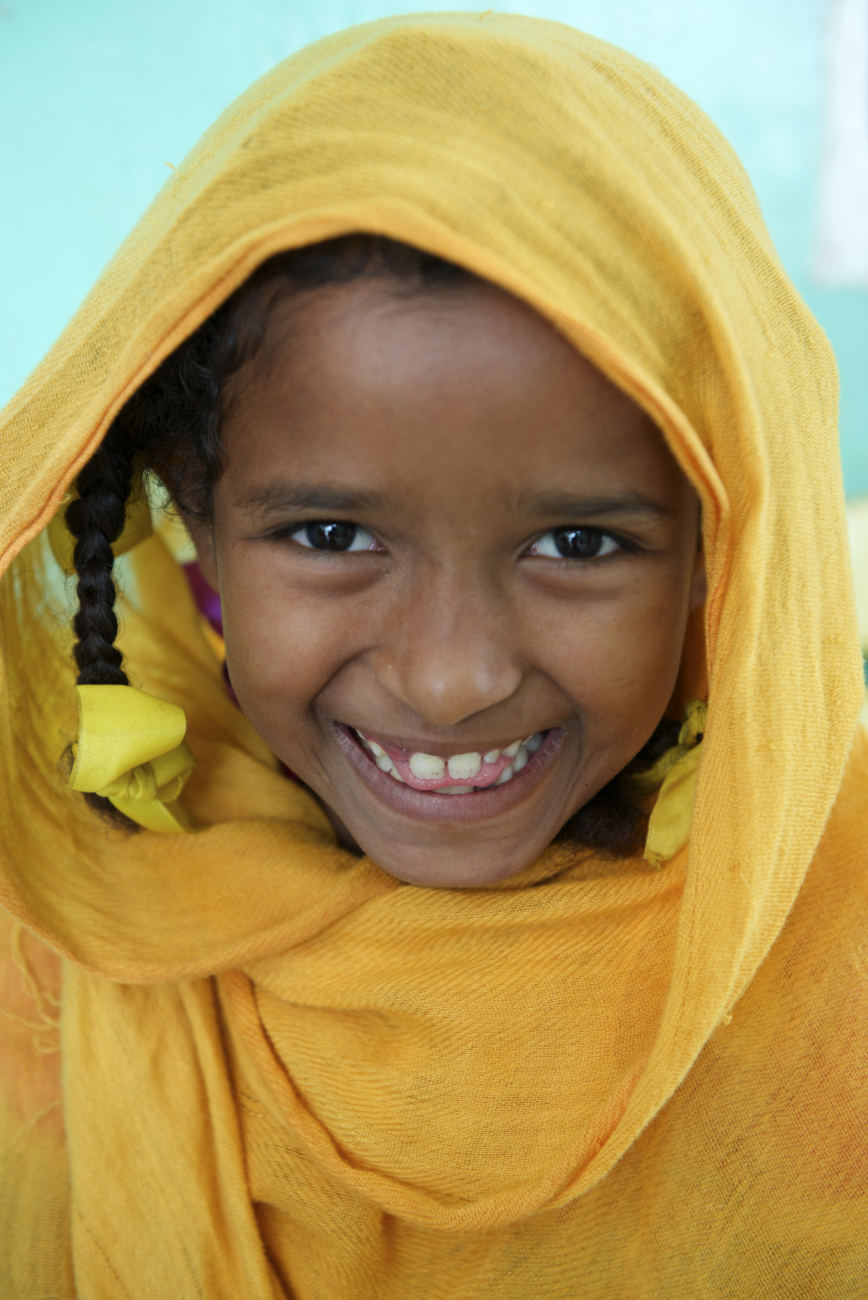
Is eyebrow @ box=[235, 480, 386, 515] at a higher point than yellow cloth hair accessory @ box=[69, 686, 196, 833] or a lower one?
higher

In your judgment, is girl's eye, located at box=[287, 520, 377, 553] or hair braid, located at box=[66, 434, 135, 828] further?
hair braid, located at box=[66, 434, 135, 828]

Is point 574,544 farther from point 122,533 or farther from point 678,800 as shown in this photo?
point 122,533

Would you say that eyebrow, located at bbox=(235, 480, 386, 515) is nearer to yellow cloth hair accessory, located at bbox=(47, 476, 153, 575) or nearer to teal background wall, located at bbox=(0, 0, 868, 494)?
yellow cloth hair accessory, located at bbox=(47, 476, 153, 575)

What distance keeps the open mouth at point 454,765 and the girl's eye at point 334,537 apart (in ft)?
0.52

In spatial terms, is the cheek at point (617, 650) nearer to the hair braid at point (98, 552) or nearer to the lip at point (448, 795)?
the lip at point (448, 795)

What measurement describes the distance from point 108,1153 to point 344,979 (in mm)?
237

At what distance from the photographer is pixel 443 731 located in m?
0.77

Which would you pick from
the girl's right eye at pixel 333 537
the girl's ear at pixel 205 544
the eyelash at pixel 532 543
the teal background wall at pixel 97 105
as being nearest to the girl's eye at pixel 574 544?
the eyelash at pixel 532 543

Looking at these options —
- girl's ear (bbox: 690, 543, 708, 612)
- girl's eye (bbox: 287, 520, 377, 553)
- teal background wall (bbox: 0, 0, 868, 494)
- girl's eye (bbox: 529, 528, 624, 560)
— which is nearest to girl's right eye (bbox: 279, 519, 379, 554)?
girl's eye (bbox: 287, 520, 377, 553)

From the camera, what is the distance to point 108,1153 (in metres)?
0.88

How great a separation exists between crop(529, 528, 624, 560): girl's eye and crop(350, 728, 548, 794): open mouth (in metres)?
0.16

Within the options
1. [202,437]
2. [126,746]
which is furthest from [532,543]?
[126,746]

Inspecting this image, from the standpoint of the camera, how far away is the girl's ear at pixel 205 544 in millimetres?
844

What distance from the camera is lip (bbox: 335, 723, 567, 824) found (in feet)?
2.72
